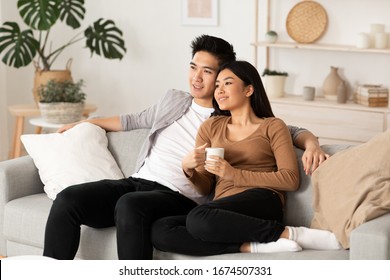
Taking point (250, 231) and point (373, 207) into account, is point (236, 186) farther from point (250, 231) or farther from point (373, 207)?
point (373, 207)

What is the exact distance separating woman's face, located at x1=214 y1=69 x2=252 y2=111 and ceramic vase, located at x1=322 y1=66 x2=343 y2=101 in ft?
7.53

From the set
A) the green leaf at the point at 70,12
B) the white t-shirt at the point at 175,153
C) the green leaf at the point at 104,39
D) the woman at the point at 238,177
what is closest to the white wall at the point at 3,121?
the green leaf at the point at 70,12

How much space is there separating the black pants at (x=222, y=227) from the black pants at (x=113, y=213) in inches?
2.6

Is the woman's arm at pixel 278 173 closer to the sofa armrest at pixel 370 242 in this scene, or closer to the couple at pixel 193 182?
the couple at pixel 193 182

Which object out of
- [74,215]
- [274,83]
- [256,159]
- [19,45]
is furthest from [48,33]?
[256,159]

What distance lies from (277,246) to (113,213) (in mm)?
705

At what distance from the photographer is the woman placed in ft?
9.48

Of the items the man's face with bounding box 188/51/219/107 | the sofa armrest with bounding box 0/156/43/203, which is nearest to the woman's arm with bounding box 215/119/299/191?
the man's face with bounding box 188/51/219/107

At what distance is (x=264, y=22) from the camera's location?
573cm

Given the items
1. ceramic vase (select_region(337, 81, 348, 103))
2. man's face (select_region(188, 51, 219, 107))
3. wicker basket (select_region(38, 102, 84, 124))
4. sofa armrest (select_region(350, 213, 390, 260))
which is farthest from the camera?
ceramic vase (select_region(337, 81, 348, 103))

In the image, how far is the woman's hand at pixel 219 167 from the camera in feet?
9.89

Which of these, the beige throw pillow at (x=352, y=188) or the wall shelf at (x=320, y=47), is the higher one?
the wall shelf at (x=320, y=47)

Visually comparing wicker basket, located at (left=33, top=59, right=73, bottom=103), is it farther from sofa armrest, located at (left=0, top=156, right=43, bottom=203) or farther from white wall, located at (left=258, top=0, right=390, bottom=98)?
sofa armrest, located at (left=0, top=156, right=43, bottom=203)
